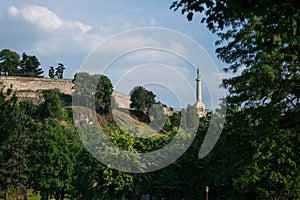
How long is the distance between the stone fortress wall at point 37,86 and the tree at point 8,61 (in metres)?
8.47

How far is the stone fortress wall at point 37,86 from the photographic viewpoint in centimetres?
10750

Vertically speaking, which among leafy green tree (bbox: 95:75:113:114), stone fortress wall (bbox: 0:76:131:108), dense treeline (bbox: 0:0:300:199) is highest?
stone fortress wall (bbox: 0:76:131:108)

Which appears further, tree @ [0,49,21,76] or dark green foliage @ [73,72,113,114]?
tree @ [0,49,21,76]

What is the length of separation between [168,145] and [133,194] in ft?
16.0

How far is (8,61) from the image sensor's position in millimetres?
120938

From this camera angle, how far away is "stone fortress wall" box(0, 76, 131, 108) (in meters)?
108

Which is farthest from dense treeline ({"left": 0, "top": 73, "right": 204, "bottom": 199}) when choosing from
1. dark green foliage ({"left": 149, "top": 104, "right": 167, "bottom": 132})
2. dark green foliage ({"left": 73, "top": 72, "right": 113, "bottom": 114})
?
dark green foliage ({"left": 73, "top": 72, "right": 113, "bottom": 114})

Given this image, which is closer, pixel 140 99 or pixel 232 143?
pixel 232 143

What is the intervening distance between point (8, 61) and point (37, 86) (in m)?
12.7

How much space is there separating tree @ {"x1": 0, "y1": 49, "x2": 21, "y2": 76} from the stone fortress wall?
8.47 metres

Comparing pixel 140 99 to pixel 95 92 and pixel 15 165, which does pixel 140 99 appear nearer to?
pixel 95 92

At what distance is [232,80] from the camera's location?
835 inches

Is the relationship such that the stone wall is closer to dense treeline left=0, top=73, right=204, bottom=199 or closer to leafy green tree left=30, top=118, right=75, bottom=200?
dense treeline left=0, top=73, right=204, bottom=199

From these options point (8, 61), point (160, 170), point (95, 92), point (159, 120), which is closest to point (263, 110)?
point (160, 170)
